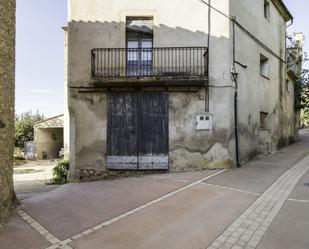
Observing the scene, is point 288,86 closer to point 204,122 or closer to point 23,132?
point 204,122

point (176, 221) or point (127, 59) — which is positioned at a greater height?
point (127, 59)

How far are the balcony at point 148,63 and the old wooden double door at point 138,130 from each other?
0.55m

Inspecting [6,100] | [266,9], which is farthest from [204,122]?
[266,9]

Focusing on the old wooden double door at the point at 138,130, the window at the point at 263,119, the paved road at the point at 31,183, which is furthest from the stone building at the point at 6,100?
the window at the point at 263,119

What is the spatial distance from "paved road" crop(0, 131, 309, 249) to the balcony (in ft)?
11.9

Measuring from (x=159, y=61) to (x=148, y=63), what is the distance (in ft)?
1.39

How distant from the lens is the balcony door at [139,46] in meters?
11.3

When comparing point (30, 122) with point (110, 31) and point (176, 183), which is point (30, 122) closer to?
point (110, 31)

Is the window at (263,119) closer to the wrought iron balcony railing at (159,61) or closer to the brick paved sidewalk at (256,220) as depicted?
the wrought iron balcony railing at (159,61)

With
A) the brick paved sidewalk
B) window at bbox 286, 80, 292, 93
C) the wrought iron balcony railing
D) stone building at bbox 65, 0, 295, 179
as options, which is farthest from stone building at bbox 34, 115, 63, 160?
the brick paved sidewalk

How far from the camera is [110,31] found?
11.2 meters

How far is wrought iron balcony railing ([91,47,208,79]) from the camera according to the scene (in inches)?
433

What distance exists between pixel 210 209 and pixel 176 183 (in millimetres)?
2520

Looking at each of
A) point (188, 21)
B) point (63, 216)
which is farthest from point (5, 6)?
point (188, 21)
